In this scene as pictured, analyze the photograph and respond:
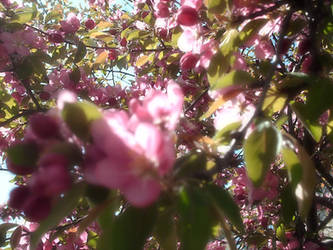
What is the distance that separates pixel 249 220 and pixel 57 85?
179cm

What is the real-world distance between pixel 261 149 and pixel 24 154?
1.75 ft

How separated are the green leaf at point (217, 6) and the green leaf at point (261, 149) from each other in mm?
575

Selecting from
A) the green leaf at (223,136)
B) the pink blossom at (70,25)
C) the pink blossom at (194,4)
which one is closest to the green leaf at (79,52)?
the pink blossom at (70,25)

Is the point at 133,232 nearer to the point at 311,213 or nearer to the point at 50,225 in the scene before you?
the point at 50,225

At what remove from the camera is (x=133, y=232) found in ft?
2.27

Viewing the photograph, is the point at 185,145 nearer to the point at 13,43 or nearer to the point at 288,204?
the point at 288,204

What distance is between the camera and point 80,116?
2.33 ft

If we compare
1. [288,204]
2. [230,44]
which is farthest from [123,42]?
[288,204]

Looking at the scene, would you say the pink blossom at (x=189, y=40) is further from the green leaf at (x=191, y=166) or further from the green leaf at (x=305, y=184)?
the green leaf at (x=191, y=166)

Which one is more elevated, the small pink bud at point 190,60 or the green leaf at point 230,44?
the small pink bud at point 190,60

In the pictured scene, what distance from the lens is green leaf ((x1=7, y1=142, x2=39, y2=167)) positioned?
69 centimetres

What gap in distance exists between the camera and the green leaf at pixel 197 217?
0.64 meters

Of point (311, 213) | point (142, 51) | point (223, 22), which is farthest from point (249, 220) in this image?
point (223, 22)

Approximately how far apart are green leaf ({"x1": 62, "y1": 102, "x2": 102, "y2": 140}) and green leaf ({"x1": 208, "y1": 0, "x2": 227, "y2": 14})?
70 cm
